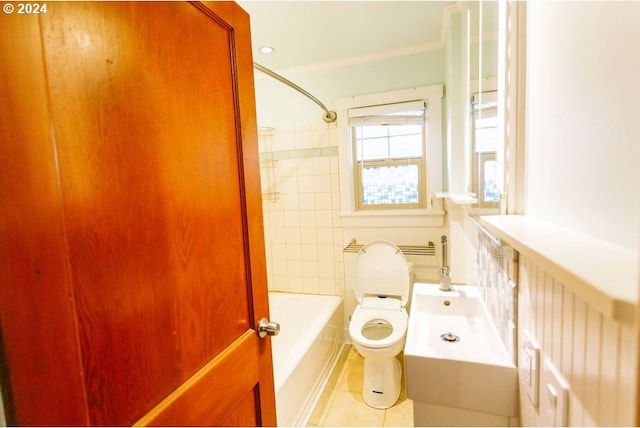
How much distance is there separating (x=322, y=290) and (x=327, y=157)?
1203mm

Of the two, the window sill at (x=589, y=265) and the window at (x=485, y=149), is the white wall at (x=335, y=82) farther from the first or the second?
the window sill at (x=589, y=265)

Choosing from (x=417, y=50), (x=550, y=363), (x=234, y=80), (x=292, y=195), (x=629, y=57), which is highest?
(x=417, y=50)

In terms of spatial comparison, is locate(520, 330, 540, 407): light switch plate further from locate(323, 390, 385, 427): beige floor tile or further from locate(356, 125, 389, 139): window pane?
locate(356, 125, 389, 139): window pane

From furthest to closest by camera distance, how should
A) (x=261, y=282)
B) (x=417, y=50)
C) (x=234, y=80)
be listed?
(x=417, y=50), (x=261, y=282), (x=234, y=80)

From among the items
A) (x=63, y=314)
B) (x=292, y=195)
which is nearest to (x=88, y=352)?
(x=63, y=314)

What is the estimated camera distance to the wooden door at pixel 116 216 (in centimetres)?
46

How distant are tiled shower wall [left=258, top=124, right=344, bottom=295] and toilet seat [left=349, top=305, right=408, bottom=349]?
518mm

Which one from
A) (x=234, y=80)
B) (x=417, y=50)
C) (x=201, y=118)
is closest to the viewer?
(x=201, y=118)

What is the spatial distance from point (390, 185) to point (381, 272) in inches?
29.1

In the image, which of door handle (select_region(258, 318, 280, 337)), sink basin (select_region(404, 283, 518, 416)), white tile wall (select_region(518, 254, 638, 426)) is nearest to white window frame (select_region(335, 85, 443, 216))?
sink basin (select_region(404, 283, 518, 416))

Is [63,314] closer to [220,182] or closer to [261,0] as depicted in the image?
[220,182]

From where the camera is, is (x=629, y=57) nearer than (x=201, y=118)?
Yes

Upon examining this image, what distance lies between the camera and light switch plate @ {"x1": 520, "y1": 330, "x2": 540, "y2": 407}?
599 millimetres

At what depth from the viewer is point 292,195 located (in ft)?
8.33
